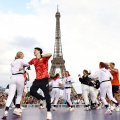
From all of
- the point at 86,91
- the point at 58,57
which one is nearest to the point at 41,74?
the point at 86,91

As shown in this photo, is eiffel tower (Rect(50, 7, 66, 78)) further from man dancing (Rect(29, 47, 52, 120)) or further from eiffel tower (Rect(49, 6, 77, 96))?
man dancing (Rect(29, 47, 52, 120))

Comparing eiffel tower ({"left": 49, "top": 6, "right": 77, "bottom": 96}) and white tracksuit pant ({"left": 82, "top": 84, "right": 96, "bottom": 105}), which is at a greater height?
eiffel tower ({"left": 49, "top": 6, "right": 77, "bottom": 96})

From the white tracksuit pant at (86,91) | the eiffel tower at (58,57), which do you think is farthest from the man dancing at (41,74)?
the eiffel tower at (58,57)

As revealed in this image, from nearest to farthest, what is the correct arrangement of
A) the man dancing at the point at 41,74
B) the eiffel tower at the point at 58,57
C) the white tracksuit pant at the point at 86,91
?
the man dancing at the point at 41,74 < the white tracksuit pant at the point at 86,91 < the eiffel tower at the point at 58,57

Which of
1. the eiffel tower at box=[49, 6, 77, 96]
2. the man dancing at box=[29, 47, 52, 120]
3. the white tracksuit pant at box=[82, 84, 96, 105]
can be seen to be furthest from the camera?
the eiffel tower at box=[49, 6, 77, 96]

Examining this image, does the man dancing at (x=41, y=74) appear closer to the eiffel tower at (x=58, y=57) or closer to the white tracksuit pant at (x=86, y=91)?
the white tracksuit pant at (x=86, y=91)

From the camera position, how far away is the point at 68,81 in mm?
8789

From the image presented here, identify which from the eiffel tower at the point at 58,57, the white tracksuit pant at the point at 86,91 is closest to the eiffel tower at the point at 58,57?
the eiffel tower at the point at 58,57

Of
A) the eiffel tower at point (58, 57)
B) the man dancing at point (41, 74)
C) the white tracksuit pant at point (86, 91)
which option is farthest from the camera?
the eiffel tower at point (58, 57)

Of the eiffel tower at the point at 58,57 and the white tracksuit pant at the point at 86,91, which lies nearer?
the white tracksuit pant at the point at 86,91

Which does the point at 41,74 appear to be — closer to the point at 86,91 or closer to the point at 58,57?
the point at 86,91

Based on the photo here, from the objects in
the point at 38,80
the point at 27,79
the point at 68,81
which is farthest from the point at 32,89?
the point at 68,81

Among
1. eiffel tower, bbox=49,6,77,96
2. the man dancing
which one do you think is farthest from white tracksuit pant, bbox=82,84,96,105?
eiffel tower, bbox=49,6,77,96

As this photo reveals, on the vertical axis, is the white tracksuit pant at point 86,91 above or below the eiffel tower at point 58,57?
below
